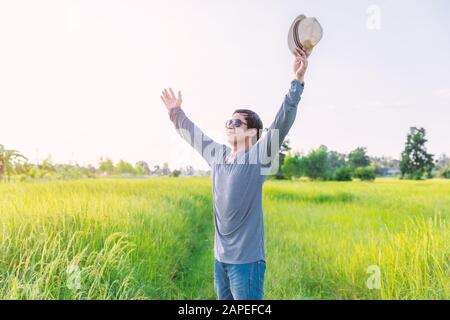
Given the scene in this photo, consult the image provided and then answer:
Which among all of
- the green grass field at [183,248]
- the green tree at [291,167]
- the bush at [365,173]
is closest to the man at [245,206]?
the green grass field at [183,248]

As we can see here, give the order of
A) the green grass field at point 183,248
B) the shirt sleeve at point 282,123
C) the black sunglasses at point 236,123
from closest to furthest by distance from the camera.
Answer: the shirt sleeve at point 282,123 → the black sunglasses at point 236,123 → the green grass field at point 183,248

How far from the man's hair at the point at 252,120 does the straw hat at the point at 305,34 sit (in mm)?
379

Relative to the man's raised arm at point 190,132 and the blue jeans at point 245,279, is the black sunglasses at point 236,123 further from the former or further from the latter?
the blue jeans at point 245,279

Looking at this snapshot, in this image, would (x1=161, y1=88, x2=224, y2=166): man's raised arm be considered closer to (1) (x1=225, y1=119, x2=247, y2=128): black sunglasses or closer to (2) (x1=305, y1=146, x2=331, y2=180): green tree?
(1) (x1=225, y1=119, x2=247, y2=128): black sunglasses

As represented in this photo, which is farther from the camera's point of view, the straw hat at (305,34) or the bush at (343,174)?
the bush at (343,174)

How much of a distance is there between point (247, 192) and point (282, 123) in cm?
38

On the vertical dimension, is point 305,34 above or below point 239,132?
above

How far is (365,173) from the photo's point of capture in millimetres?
7672

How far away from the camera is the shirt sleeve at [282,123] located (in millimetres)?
1882

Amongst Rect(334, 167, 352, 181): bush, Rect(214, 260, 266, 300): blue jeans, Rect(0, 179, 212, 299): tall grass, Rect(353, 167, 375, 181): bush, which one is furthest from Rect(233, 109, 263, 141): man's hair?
Rect(334, 167, 352, 181): bush

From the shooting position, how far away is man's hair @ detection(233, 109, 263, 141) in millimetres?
2100

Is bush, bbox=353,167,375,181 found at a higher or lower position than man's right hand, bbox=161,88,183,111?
lower

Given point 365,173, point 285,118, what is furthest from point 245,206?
point 365,173

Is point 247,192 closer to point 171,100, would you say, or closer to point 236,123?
point 236,123
